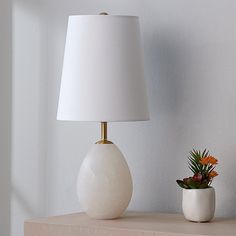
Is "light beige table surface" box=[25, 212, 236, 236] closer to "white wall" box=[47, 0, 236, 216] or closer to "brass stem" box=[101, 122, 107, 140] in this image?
"white wall" box=[47, 0, 236, 216]

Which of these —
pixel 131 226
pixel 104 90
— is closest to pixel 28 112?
pixel 104 90

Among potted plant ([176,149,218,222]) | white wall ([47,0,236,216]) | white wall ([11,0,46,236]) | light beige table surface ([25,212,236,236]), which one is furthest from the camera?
white wall ([11,0,46,236])

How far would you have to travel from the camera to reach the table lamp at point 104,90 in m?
2.14

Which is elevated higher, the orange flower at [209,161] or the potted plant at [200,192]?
the orange flower at [209,161]

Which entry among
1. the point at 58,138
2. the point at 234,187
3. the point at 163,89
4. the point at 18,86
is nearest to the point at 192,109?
the point at 163,89

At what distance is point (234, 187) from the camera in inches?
87.6

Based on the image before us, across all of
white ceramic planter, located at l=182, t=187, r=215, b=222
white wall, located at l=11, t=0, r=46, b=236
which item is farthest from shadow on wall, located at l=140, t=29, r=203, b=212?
white wall, located at l=11, t=0, r=46, b=236

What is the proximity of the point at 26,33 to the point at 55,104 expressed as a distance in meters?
0.29

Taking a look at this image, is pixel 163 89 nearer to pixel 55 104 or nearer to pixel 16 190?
pixel 55 104

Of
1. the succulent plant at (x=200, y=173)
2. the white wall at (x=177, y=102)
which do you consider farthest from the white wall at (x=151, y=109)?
the succulent plant at (x=200, y=173)

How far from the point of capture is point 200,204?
2.08m

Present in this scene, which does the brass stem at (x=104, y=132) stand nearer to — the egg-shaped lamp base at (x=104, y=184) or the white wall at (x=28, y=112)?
the egg-shaped lamp base at (x=104, y=184)

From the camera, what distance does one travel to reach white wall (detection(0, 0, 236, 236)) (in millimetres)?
2254

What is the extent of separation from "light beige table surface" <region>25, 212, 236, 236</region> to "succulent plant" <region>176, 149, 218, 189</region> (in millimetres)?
109
